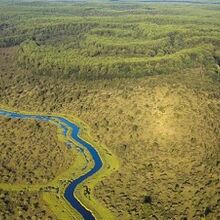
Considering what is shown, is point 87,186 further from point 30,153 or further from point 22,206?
point 30,153

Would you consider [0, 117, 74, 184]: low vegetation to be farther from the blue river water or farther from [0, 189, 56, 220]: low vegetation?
[0, 189, 56, 220]: low vegetation

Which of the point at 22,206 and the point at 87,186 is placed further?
the point at 87,186

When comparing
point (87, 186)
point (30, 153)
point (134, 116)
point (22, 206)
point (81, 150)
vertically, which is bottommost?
point (22, 206)

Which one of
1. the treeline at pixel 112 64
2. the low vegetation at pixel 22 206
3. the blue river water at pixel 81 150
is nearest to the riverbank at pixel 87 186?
the blue river water at pixel 81 150

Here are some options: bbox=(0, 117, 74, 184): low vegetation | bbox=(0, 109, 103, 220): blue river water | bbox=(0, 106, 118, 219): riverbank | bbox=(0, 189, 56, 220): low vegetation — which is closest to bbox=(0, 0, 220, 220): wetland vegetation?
bbox=(0, 117, 74, 184): low vegetation

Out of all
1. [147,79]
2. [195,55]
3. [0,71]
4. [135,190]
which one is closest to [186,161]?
[135,190]

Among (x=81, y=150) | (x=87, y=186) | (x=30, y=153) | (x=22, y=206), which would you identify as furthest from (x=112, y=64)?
(x=22, y=206)
